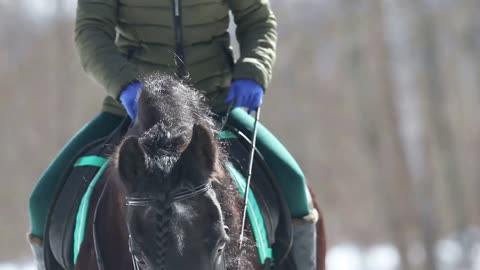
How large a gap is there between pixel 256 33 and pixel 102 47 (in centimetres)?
75

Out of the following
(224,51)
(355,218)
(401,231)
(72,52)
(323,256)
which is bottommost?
(323,256)

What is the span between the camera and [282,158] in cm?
411

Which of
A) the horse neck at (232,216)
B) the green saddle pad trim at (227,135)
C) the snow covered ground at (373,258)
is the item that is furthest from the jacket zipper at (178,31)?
the snow covered ground at (373,258)

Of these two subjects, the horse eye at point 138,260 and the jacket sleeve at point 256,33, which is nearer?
the horse eye at point 138,260

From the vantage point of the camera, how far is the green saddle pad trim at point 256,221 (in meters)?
3.59

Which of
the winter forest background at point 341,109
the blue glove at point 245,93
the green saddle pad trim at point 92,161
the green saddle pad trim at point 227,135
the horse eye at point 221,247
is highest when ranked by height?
the winter forest background at point 341,109

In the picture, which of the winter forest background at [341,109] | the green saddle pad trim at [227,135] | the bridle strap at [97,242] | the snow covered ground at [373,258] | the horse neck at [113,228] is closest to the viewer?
the horse neck at [113,228]

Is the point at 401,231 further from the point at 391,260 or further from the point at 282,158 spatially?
the point at 282,158

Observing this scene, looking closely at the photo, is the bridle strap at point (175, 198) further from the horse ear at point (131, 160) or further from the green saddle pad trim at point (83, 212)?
the green saddle pad trim at point (83, 212)

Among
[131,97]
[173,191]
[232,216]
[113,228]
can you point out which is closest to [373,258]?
[131,97]

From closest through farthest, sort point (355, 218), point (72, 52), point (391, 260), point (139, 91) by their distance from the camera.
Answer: point (139, 91) < point (72, 52) < point (391, 260) < point (355, 218)

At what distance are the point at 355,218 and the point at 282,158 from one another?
920 inches

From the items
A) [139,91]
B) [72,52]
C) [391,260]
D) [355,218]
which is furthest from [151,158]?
[355,218]

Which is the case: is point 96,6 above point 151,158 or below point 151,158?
above
